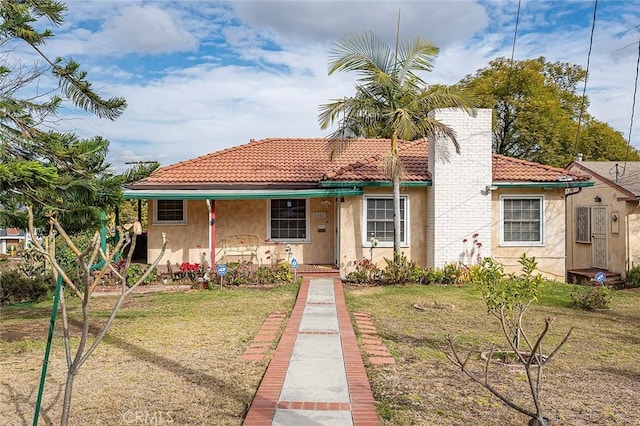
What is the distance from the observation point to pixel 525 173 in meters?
16.0

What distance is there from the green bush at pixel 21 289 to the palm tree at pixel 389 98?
8.76 metres

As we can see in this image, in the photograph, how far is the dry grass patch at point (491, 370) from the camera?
5320 millimetres

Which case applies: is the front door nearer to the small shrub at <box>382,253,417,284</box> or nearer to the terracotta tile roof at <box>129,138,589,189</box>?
the terracotta tile roof at <box>129,138,589,189</box>

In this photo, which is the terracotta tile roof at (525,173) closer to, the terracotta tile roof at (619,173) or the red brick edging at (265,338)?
the terracotta tile roof at (619,173)

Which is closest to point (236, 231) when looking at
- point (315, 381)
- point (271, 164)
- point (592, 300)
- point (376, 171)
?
point (271, 164)

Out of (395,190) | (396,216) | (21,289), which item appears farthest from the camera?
(396,216)

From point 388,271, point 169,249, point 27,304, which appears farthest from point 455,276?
point 27,304

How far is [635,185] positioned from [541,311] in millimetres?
8726

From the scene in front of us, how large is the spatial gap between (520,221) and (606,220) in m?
4.01

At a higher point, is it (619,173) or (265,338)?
(619,173)

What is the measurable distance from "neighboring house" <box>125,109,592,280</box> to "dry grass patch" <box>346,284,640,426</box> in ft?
12.2

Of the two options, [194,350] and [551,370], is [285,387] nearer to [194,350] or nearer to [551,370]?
[194,350]

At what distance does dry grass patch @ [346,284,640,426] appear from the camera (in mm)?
5320

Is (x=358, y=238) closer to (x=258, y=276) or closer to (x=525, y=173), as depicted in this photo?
(x=258, y=276)
